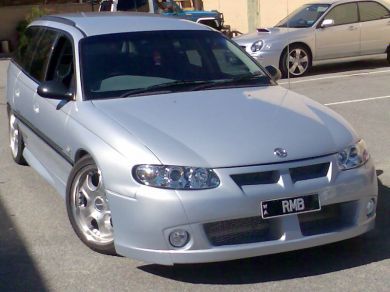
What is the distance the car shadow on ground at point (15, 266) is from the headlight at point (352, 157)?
1.98 m

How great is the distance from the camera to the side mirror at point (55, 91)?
19.5 ft

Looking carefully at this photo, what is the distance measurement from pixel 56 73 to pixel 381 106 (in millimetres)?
5510

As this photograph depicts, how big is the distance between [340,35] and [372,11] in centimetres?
95

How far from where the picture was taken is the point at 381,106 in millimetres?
10812

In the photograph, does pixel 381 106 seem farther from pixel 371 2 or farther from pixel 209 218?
pixel 209 218

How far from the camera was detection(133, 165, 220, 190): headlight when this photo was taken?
184 inches

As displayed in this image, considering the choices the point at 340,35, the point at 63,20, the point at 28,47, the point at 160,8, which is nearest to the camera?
the point at 63,20

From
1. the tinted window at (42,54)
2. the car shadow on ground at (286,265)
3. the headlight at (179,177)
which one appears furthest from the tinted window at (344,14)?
the headlight at (179,177)

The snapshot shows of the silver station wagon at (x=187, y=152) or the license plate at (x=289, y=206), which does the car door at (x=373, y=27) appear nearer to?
the silver station wagon at (x=187, y=152)

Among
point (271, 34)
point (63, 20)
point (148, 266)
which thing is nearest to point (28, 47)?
point (63, 20)

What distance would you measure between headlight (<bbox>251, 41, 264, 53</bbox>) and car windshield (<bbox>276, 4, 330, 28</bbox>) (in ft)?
3.77

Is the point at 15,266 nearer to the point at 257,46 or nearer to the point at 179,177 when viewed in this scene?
the point at 179,177

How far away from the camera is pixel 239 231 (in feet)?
15.6

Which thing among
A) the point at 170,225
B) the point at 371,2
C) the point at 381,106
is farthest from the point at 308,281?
the point at 371,2
